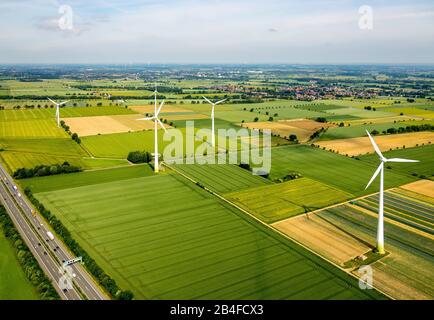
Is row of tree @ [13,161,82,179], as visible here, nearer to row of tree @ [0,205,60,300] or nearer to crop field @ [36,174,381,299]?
crop field @ [36,174,381,299]

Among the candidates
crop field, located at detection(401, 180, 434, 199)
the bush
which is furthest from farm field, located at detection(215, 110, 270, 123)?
crop field, located at detection(401, 180, 434, 199)

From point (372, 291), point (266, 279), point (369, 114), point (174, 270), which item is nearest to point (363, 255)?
point (372, 291)

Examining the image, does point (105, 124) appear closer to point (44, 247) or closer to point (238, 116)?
point (238, 116)

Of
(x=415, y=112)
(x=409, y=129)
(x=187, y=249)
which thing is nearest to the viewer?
(x=187, y=249)

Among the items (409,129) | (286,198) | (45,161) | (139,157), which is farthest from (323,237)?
(409,129)

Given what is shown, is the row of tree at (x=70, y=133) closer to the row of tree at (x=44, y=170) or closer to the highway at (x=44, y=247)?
the row of tree at (x=44, y=170)

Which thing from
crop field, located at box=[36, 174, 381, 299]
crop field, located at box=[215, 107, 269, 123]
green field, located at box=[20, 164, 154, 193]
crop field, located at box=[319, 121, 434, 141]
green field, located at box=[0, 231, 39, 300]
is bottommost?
green field, located at box=[0, 231, 39, 300]
